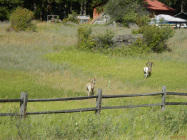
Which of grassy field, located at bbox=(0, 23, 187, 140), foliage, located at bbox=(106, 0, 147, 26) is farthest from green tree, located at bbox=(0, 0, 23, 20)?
grassy field, located at bbox=(0, 23, 187, 140)

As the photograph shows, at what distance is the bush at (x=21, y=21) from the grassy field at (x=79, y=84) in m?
3.11

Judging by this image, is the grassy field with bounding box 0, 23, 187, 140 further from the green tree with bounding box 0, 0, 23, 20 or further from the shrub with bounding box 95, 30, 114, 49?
the green tree with bounding box 0, 0, 23, 20

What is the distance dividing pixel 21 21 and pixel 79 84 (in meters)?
24.1

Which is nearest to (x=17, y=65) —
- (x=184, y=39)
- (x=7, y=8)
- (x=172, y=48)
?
(x=172, y=48)

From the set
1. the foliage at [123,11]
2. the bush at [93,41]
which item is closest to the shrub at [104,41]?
the bush at [93,41]

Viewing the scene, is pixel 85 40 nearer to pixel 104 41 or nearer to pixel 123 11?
pixel 104 41

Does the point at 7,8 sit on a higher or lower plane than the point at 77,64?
higher

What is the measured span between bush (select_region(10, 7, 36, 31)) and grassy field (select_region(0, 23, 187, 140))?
3111 mm

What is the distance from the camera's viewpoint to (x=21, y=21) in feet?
129

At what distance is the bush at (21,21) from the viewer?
39188 millimetres

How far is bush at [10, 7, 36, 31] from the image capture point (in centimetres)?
3919

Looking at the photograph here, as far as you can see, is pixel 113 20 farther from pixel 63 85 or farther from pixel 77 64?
pixel 63 85

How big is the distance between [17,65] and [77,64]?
5009 millimetres

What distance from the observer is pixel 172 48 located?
3581 cm
